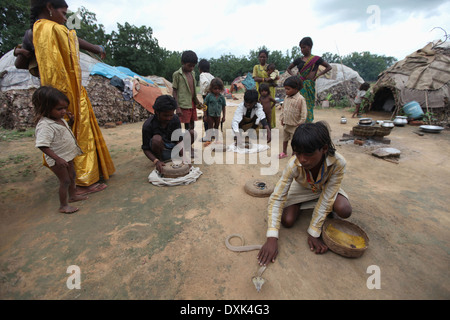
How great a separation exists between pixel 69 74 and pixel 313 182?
2729mm

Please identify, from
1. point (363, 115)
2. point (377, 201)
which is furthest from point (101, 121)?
point (363, 115)

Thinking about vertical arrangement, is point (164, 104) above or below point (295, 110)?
above

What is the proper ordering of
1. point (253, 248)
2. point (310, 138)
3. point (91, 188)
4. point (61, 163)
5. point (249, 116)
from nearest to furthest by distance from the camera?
1. point (310, 138)
2. point (253, 248)
3. point (61, 163)
4. point (91, 188)
5. point (249, 116)

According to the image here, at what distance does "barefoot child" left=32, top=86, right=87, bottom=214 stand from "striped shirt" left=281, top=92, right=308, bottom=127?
9.91 ft

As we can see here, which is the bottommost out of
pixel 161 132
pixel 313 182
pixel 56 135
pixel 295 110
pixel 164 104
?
pixel 313 182

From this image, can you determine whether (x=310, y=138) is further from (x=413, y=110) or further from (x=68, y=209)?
Result: (x=413, y=110)

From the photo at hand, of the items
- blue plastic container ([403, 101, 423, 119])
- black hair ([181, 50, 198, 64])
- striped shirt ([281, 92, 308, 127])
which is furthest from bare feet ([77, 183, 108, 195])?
blue plastic container ([403, 101, 423, 119])

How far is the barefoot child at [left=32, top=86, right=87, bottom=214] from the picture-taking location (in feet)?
6.29

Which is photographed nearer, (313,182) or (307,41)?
(313,182)

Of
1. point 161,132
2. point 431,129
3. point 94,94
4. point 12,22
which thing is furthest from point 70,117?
point 12,22

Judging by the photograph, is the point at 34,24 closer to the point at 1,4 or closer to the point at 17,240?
the point at 17,240

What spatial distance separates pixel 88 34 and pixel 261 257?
96.3 feet

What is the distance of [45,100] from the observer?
6.28ft

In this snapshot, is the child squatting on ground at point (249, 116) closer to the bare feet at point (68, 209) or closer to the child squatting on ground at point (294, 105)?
the child squatting on ground at point (294, 105)
